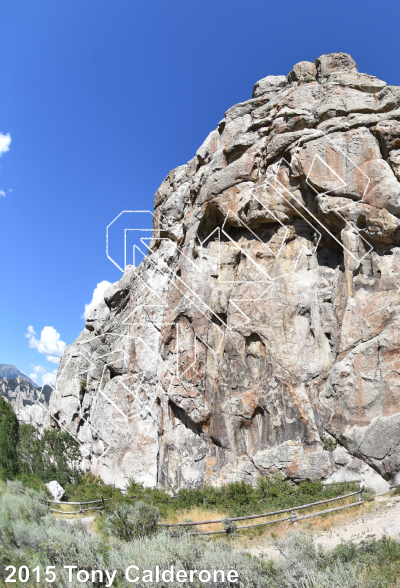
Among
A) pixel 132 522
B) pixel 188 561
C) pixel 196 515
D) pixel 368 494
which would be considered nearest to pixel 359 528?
pixel 368 494

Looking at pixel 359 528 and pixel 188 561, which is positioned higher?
pixel 188 561

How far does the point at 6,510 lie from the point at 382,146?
21135mm

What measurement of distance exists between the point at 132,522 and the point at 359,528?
6714mm

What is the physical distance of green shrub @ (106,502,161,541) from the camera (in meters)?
11.5

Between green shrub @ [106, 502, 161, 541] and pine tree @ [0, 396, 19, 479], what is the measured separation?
1844 cm

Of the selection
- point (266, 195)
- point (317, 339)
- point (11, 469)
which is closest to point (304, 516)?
point (317, 339)

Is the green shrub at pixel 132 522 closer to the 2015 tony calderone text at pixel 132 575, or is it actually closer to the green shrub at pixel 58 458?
the 2015 tony calderone text at pixel 132 575

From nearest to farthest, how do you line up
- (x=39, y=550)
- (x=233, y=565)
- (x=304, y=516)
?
(x=233, y=565) → (x=39, y=550) → (x=304, y=516)

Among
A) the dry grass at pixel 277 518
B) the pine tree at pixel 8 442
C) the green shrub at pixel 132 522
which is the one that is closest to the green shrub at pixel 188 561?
the green shrub at pixel 132 522

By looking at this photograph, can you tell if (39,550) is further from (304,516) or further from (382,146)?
(382,146)

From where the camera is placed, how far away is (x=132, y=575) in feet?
25.0

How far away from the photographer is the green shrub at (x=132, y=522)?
37.6 feet

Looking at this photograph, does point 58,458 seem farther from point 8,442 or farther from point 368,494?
point 368,494

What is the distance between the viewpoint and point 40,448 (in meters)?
30.2
